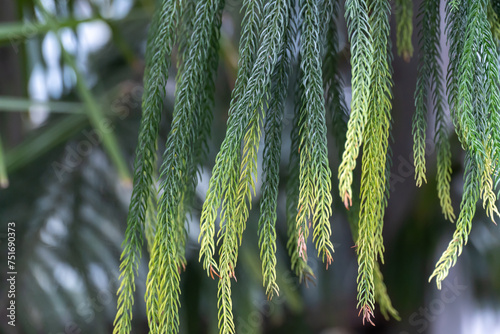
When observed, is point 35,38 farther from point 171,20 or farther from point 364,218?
point 364,218

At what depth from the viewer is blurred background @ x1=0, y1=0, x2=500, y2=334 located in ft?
2.43

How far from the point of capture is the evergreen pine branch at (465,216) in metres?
0.22

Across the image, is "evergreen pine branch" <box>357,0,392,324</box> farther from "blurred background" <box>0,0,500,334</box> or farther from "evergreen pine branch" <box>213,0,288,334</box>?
"blurred background" <box>0,0,500,334</box>

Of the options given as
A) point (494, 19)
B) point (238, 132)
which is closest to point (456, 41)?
point (494, 19)

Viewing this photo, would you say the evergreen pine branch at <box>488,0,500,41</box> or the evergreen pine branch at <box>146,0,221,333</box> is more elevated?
the evergreen pine branch at <box>488,0,500,41</box>

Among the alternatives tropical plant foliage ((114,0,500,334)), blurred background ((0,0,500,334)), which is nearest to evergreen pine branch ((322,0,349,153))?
tropical plant foliage ((114,0,500,334))

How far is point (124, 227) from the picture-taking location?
2.61 ft

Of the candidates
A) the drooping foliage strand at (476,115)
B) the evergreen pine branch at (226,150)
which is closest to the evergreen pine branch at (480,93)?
the drooping foliage strand at (476,115)

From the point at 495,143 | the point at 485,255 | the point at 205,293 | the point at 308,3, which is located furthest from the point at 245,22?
the point at 485,255

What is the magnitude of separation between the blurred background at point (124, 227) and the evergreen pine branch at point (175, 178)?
1.44ft

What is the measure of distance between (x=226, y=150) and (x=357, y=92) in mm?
67

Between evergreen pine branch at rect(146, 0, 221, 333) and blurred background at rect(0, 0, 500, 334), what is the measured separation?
0.44 metres

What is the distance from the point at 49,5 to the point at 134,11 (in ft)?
0.53

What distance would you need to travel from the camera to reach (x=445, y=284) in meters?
0.89
